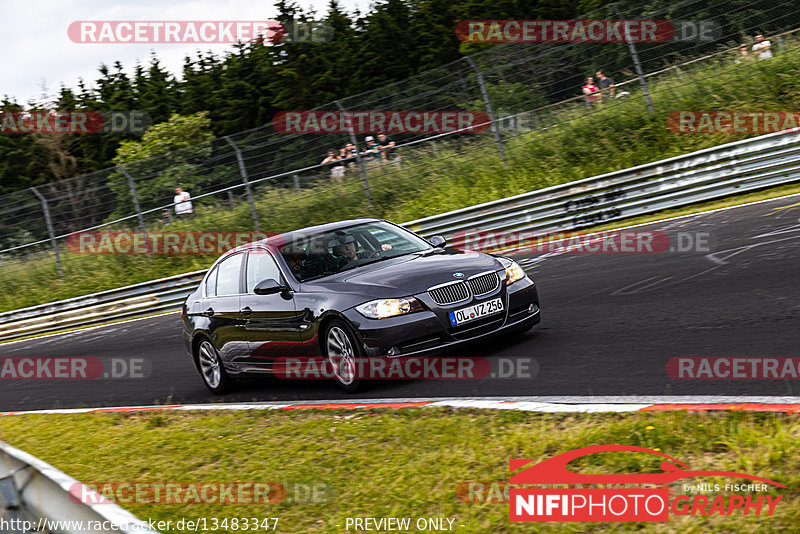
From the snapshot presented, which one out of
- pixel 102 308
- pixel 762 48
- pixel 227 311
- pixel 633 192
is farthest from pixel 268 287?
pixel 102 308

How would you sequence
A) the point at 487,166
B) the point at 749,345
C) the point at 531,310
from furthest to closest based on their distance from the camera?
the point at 487,166 → the point at 531,310 → the point at 749,345

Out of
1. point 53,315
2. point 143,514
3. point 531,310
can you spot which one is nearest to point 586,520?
point 143,514

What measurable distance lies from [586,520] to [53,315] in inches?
758

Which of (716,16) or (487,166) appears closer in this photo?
(716,16)

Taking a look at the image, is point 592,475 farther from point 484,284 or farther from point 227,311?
point 227,311

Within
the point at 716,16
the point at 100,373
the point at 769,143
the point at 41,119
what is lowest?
the point at 100,373

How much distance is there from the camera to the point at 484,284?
8.26 metres

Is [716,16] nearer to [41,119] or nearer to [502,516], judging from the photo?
[502,516]

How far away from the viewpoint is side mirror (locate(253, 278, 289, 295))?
28.3ft

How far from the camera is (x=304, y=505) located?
203 inches

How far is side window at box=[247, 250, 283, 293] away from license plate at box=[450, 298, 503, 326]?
190cm

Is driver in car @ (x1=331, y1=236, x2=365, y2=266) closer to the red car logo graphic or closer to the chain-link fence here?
the red car logo graphic

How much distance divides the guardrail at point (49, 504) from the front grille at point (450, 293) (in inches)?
172

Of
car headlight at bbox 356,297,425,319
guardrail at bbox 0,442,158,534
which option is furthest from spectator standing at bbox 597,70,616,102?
guardrail at bbox 0,442,158,534
